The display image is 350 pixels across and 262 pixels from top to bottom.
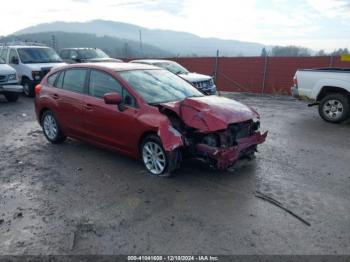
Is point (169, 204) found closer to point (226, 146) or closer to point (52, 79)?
point (226, 146)

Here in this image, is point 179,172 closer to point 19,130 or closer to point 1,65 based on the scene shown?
point 19,130

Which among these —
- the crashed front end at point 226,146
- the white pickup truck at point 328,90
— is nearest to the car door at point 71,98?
the crashed front end at point 226,146

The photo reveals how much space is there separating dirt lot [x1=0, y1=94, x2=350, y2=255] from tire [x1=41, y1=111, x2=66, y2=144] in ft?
0.61

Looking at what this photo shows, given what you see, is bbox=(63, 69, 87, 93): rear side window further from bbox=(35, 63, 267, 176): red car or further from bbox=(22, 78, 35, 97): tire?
bbox=(22, 78, 35, 97): tire

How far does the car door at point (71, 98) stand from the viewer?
638 cm

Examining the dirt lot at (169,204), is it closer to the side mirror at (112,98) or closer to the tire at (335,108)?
the side mirror at (112,98)

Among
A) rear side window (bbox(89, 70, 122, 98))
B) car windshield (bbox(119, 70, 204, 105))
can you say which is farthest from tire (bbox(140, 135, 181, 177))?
rear side window (bbox(89, 70, 122, 98))

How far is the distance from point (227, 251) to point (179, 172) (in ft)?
7.22

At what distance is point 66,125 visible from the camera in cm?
679

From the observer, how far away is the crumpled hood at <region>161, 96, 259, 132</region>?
5008 millimetres

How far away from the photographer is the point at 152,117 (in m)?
5.25

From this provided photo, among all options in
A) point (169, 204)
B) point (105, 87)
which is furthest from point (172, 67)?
point (169, 204)

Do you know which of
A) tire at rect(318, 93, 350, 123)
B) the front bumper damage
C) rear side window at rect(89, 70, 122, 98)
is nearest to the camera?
the front bumper damage

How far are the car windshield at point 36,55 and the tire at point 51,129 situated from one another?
7.72 meters
